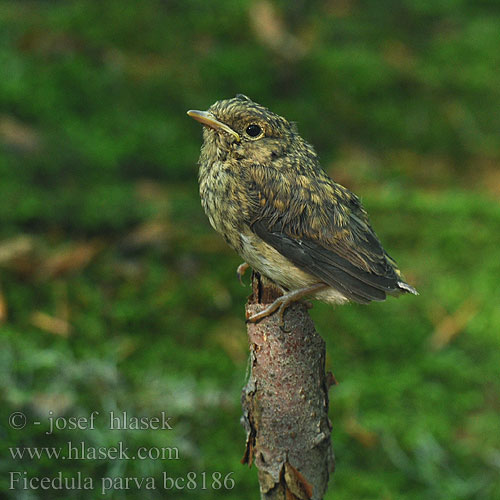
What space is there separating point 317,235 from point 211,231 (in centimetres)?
234

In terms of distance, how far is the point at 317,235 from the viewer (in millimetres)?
3139

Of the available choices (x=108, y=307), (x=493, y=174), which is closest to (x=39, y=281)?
(x=108, y=307)

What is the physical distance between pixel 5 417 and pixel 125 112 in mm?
3452

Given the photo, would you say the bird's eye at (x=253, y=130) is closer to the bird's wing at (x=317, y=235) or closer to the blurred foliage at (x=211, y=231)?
the bird's wing at (x=317, y=235)

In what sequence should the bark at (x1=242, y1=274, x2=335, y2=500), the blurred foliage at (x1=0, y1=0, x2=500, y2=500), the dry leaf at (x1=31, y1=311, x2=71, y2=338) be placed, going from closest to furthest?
1. the bark at (x1=242, y1=274, x2=335, y2=500)
2. the blurred foliage at (x1=0, y1=0, x2=500, y2=500)
3. the dry leaf at (x1=31, y1=311, x2=71, y2=338)

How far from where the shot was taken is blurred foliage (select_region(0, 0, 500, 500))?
4059mm

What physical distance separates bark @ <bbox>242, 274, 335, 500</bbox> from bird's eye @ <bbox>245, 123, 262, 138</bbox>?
809 mm

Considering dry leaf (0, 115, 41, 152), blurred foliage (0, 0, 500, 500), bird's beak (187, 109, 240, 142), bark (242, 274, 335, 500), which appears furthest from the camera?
dry leaf (0, 115, 41, 152)

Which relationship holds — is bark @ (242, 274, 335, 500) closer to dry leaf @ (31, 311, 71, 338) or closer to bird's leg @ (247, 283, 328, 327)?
bird's leg @ (247, 283, 328, 327)

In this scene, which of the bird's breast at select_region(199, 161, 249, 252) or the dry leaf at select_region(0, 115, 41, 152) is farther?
the dry leaf at select_region(0, 115, 41, 152)

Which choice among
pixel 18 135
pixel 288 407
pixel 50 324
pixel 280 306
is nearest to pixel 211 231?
pixel 50 324

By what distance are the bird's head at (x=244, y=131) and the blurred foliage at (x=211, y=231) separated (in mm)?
1613

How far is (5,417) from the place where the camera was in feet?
11.8

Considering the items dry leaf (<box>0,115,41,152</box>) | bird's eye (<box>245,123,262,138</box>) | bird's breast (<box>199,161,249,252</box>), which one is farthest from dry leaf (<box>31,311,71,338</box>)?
bird's eye (<box>245,123,262,138</box>)
